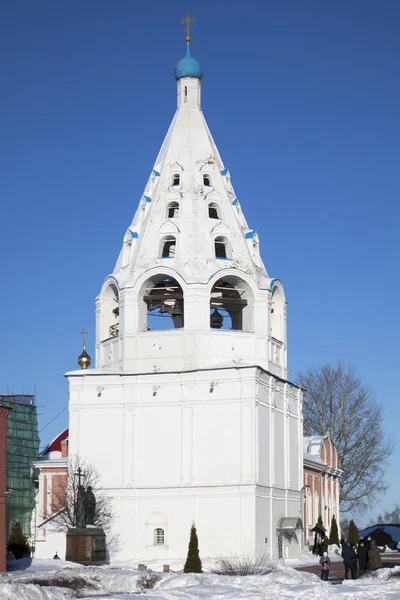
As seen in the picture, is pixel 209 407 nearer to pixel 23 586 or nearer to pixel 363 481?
pixel 23 586

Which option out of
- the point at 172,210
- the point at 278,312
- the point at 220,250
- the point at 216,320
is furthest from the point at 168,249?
the point at 278,312

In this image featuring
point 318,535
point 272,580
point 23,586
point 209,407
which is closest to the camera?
point 23,586

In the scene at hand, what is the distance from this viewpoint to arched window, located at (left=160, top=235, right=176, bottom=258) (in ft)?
123

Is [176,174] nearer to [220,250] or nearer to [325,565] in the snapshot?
[220,250]

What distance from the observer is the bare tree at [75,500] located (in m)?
34.6

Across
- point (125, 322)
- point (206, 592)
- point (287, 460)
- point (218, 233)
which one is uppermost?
point (218, 233)

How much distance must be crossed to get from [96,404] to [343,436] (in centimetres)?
1958

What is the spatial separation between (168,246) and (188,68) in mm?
6945

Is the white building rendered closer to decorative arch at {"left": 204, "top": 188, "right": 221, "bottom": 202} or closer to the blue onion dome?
decorative arch at {"left": 204, "top": 188, "right": 221, "bottom": 202}

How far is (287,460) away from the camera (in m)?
37.5

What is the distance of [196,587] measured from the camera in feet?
74.5

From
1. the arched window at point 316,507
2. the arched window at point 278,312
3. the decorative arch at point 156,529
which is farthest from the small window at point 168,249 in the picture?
the arched window at point 316,507

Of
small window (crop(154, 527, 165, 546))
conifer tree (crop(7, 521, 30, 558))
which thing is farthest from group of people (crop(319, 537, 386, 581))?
conifer tree (crop(7, 521, 30, 558))

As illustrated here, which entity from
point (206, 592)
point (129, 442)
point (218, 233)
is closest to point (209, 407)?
point (129, 442)
